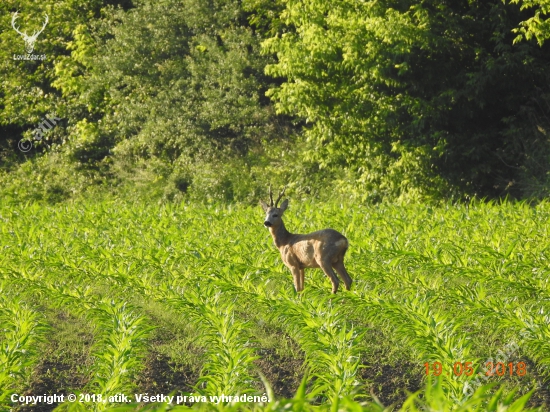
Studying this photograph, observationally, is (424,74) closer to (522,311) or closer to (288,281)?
(288,281)

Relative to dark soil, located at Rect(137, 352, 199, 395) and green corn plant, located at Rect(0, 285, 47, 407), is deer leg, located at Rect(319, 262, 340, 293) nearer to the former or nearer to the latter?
dark soil, located at Rect(137, 352, 199, 395)

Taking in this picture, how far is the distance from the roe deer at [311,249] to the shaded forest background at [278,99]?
8581mm

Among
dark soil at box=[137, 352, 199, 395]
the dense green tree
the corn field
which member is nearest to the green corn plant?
the corn field

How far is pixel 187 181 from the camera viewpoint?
24344 millimetres

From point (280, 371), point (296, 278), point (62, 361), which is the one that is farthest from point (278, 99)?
point (280, 371)

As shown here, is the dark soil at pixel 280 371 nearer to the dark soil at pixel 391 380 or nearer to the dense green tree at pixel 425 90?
the dark soil at pixel 391 380

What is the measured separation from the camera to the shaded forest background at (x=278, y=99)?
17984 millimetres

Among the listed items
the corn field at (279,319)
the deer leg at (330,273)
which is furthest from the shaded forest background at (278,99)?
the deer leg at (330,273)

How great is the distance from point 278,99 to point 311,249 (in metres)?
17.9

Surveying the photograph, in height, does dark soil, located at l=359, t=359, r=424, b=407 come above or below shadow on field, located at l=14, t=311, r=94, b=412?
above

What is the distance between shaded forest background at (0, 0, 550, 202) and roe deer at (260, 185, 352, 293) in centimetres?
858

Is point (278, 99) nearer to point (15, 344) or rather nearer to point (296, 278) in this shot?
point (296, 278)

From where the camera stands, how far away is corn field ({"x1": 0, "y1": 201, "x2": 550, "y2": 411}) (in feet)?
22.2

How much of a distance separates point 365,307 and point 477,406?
3.13 m
